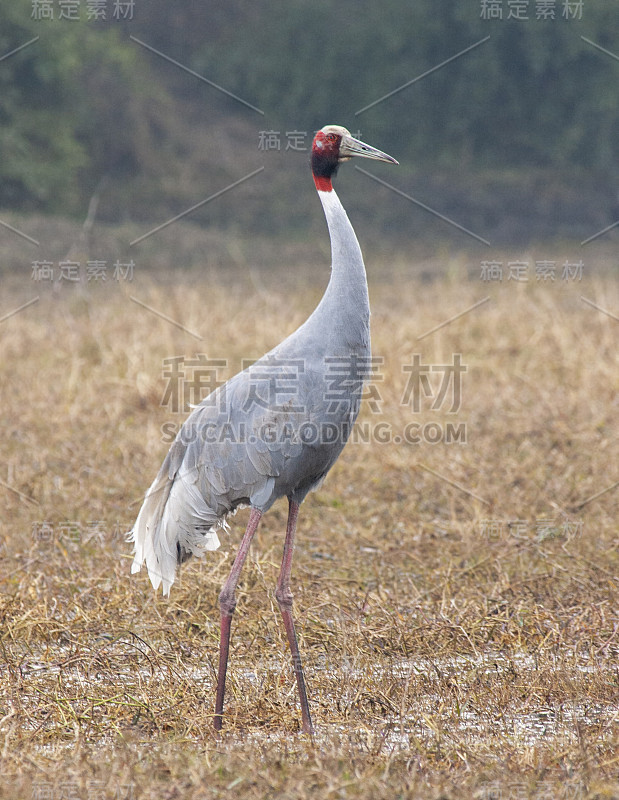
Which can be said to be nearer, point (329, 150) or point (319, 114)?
point (329, 150)

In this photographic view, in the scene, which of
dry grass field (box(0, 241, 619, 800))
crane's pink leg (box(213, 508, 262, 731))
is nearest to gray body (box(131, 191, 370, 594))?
crane's pink leg (box(213, 508, 262, 731))

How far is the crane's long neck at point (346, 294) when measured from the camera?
3.39 metres

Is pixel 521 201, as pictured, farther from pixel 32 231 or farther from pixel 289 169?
pixel 32 231

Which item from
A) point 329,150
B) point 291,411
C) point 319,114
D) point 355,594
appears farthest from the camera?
point 319,114

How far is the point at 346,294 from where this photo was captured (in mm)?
3400

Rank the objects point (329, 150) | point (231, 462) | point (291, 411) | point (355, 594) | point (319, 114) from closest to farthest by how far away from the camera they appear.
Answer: point (291, 411) < point (231, 462) < point (329, 150) < point (355, 594) < point (319, 114)

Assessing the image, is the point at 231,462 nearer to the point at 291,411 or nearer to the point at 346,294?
the point at 291,411

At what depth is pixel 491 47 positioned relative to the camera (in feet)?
58.0

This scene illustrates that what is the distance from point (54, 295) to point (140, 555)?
25.1 feet

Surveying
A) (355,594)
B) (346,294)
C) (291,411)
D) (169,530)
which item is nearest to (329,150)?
(346,294)

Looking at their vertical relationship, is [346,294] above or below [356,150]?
below

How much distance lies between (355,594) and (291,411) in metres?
1.20

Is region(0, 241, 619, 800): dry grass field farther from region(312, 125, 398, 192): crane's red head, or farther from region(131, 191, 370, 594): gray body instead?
region(312, 125, 398, 192): crane's red head

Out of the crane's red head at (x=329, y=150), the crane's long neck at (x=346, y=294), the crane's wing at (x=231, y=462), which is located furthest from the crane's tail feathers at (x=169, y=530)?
the crane's red head at (x=329, y=150)
